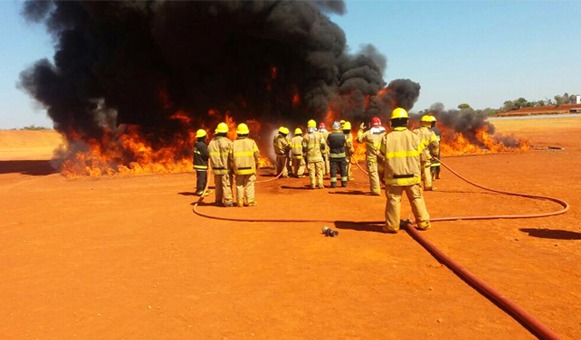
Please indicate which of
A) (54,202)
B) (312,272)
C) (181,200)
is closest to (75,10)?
(54,202)

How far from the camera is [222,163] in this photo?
10.3 meters

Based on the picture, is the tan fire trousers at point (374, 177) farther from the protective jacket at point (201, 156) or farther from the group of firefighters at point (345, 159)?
the protective jacket at point (201, 156)

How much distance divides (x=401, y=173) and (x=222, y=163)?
471 centimetres

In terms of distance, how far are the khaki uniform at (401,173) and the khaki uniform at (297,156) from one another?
7529 mm

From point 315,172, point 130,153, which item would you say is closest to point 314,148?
point 315,172

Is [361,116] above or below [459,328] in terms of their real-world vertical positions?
above

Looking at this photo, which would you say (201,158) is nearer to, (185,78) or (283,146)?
(283,146)

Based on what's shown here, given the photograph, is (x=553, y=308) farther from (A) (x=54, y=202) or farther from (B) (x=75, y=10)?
(B) (x=75, y=10)

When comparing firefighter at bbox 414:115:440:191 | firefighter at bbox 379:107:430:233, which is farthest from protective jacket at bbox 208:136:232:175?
firefighter at bbox 414:115:440:191

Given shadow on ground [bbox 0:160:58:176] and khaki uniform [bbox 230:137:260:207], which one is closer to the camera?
khaki uniform [bbox 230:137:260:207]

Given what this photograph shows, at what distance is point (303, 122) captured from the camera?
81.4 feet

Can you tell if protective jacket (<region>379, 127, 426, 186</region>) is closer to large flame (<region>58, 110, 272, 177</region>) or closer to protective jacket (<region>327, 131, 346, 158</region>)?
protective jacket (<region>327, 131, 346, 158</region>)

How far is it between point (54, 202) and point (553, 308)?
486 inches

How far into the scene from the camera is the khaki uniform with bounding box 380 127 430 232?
7.02m
